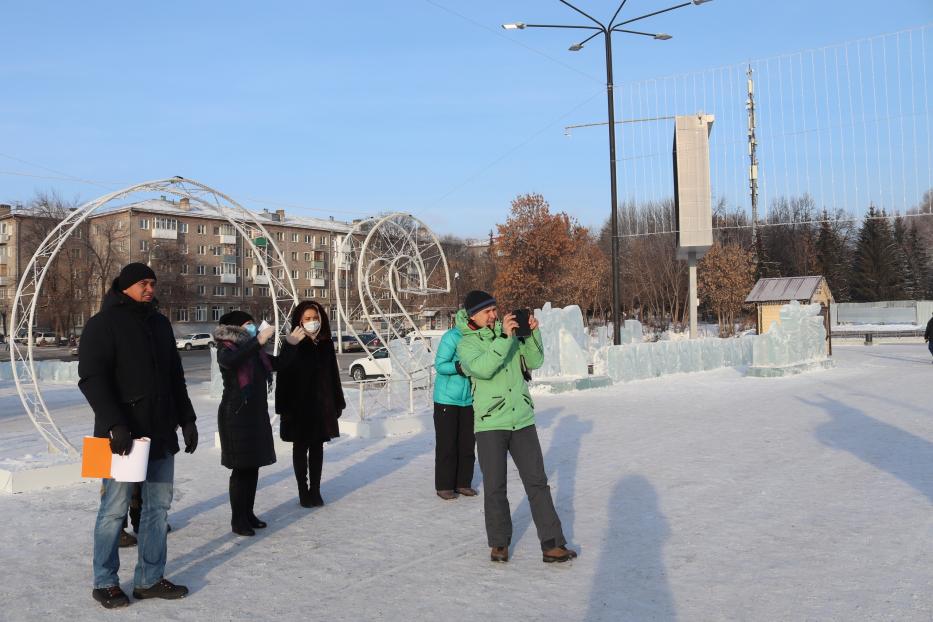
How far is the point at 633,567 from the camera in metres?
4.86

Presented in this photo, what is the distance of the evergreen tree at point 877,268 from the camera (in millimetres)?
61156

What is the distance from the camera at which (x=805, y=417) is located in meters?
11.5

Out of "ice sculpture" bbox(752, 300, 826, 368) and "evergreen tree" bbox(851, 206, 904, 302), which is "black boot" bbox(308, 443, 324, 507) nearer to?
"ice sculpture" bbox(752, 300, 826, 368)

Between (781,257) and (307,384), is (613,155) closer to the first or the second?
(307,384)

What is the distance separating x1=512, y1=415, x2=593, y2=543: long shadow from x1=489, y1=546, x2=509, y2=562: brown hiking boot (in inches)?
21.8

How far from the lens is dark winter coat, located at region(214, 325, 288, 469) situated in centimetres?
571

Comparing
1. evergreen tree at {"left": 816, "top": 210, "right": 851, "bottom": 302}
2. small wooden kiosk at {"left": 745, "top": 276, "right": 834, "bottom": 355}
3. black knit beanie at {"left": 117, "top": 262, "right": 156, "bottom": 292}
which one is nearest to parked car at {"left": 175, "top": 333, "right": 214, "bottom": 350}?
small wooden kiosk at {"left": 745, "top": 276, "right": 834, "bottom": 355}

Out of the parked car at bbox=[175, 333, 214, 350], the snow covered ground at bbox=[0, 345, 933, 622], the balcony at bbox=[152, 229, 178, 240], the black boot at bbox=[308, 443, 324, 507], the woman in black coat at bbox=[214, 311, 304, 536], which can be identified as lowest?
→ the parked car at bbox=[175, 333, 214, 350]

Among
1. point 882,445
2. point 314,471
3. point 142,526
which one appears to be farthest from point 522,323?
point 882,445

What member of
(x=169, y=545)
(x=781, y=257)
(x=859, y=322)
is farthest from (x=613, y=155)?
(x=781, y=257)

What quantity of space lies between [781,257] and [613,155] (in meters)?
50.8

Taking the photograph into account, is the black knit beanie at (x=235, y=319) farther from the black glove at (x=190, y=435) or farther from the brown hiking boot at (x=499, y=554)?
the brown hiking boot at (x=499, y=554)

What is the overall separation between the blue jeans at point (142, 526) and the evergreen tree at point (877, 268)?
65252 millimetres

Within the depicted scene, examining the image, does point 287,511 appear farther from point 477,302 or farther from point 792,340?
point 792,340
